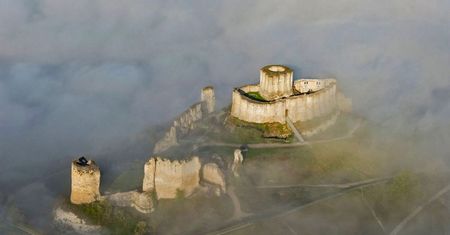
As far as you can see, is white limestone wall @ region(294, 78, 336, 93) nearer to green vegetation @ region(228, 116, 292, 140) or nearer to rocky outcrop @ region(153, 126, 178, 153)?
green vegetation @ region(228, 116, 292, 140)

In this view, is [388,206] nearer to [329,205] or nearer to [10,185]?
[329,205]

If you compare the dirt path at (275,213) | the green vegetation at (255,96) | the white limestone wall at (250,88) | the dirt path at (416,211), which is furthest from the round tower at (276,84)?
the dirt path at (416,211)

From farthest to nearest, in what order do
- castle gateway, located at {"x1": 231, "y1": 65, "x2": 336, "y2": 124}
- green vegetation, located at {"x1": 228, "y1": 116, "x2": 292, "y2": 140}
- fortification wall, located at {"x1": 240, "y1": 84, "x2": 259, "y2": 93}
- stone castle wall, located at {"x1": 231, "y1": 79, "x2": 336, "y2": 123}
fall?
fortification wall, located at {"x1": 240, "y1": 84, "x2": 259, "y2": 93} < castle gateway, located at {"x1": 231, "y1": 65, "x2": 336, "y2": 124} < stone castle wall, located at {"x1": 231, "y1": 79, "x2": 336, "y2": 123} < green vegetation, located at {"x1": 228, "y1": 116, "x2": 292, "y2": 140}

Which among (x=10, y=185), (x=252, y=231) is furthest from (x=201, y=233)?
(x=10, y=185)

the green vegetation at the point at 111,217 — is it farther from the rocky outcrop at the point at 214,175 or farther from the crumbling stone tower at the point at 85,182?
the rocky outcrop at the point at 214,175

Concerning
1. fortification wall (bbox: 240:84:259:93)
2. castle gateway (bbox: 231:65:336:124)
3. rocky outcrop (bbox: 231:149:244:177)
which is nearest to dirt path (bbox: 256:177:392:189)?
rocky outcrop (bbox: 231:149:244:177)

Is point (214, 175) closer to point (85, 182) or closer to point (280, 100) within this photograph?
point (85, 182)

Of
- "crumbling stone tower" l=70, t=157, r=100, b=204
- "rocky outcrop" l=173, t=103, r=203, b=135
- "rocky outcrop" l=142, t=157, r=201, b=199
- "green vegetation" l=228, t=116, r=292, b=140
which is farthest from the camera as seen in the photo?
"green vegetation" l=228, t=116, r=292, b=140
